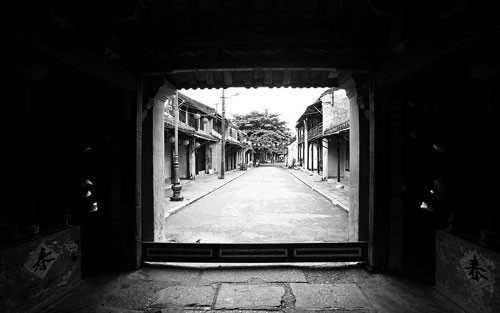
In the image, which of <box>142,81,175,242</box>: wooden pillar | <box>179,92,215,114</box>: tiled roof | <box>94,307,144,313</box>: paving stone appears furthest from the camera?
<box>179,92,215,114</box>: tiled roof

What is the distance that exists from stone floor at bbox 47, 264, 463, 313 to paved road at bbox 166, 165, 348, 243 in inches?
78.4

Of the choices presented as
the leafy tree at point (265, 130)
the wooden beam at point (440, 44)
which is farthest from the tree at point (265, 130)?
the wooden beam at point (440, 44)

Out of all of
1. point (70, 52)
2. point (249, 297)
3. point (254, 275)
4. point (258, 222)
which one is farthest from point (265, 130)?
point (70, 52)

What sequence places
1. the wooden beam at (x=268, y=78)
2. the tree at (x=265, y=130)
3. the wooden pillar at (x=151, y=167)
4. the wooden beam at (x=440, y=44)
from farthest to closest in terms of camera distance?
the tree at (x=265, y=130), the wooden beam at (x=268, y=78), the wooden pillar at (x=151, y=167), the wooden beam at (x=440, y=44)

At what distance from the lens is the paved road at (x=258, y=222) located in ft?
20.0

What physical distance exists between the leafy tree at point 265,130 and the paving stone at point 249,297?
5153cm

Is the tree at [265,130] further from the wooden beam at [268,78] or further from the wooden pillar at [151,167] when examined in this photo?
the wooden pillar at [151,167]

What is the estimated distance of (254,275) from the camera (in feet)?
12.3

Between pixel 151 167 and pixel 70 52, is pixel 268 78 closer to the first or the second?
pixel 151 167

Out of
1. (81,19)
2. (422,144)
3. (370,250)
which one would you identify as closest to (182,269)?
(370,250)

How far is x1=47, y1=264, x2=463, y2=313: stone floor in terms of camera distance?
9.66ft

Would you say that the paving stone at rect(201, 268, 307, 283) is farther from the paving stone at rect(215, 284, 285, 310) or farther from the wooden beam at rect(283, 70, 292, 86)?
the wooden beam at rect(283, 70, 292, 86)

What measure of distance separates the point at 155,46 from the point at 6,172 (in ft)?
8.06

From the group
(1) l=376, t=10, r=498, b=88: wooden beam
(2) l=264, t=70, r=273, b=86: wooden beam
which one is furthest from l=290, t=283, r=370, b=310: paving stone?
(2) l=264, t=70, r=273, b=86: wooden beam
